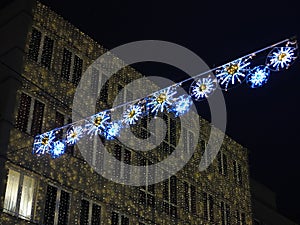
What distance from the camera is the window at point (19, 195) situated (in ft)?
51.4

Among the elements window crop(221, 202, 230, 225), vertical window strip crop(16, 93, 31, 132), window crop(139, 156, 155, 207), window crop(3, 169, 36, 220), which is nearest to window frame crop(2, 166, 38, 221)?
window crop(3, 169, 36, 220)

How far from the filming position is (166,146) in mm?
22547

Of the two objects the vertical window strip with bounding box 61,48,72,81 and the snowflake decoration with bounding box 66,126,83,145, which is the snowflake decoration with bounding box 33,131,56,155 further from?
the vertical window strip with bounding box 61,48,72,81

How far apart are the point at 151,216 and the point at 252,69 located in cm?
1128

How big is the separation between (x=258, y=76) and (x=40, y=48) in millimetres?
10050

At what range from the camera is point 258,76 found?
392 inches

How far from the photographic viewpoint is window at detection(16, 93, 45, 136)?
16884mm

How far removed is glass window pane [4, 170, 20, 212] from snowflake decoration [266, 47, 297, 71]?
9.01 m

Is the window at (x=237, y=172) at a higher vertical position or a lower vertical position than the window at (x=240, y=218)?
higher

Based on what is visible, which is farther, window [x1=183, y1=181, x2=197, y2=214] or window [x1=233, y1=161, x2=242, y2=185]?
window [x1=233, y1=161, x2=242, y2=185]

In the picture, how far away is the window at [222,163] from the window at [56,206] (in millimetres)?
10031

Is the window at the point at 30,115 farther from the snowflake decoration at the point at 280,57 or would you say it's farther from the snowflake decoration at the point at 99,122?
the snowflake decoration at the point at 280,57

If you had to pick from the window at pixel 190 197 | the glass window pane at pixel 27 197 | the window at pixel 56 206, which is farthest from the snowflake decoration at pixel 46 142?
the window at pixel 190 197

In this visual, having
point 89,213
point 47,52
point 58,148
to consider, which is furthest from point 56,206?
point 47,52
